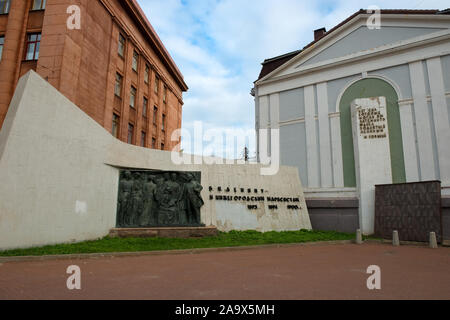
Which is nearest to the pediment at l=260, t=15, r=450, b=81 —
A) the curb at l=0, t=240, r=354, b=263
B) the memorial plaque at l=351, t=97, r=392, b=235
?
the memorial plaque at l=351, t=97, r=392, b=235

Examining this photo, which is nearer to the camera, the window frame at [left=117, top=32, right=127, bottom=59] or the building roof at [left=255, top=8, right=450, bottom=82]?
the building roof at [left=255, top=8, right=450, bottom=82]

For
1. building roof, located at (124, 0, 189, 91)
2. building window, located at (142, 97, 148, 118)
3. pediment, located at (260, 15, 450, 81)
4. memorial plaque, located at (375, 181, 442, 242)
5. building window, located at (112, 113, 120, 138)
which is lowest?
memorial plaque, located at (375, 181, 442, 242)

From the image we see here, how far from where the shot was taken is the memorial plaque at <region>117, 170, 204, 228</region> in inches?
529

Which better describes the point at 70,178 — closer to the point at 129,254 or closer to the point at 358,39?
the point at 129,254

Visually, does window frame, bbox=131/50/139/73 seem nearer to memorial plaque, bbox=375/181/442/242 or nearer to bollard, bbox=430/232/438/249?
memorial plaque, bbox=375/181/442/242

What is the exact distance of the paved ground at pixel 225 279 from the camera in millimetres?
5297

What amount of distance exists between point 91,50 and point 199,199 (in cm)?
1339

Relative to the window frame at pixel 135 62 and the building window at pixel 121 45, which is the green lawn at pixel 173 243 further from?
the window frame at pixel 135 62

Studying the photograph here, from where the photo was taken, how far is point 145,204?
13.7m

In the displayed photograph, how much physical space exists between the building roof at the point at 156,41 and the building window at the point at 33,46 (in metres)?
8.33

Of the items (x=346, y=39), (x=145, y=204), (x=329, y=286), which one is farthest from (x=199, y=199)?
(x=346, y=39)

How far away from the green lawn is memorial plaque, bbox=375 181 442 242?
260 cm
